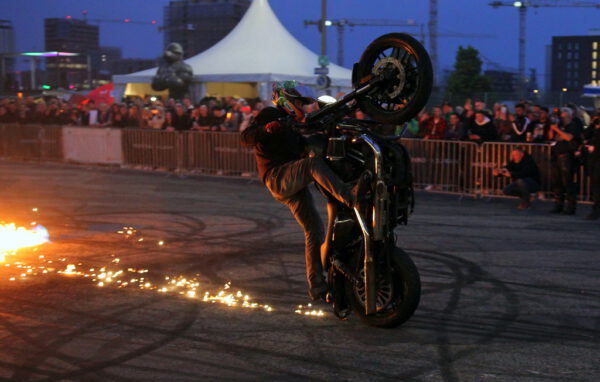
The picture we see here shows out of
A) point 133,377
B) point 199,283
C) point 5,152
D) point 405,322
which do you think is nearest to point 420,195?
point 199,283

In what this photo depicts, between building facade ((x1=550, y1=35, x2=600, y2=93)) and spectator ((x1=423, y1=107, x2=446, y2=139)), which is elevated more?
building facade ((x1=550, y1=35, x2=600, y2=93))

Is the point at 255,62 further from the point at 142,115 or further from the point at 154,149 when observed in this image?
the point at 154,149

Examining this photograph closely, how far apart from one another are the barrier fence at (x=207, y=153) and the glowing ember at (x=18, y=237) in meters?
7.27

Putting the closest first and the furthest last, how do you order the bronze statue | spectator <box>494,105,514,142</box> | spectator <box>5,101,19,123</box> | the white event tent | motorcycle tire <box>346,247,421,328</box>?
motorcycle tire <box>346,247,421,328</box>
spectator <box>494,105,514,142</box>
spectator <box>5,101,19,123</box>
the white event tent
the bronze statue

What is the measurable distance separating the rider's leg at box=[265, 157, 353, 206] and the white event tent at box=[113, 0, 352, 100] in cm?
2460

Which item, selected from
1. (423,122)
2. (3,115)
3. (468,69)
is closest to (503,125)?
(423,122)

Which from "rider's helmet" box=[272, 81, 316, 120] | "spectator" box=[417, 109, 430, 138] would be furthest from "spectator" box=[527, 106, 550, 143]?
"rider's helmet" box=[272, 81, 316, 120]

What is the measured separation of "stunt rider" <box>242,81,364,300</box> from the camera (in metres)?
5.96

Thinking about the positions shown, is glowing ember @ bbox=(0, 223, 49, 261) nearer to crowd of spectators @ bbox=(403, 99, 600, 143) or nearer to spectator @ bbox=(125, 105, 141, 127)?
crowd of spectators @ bbox=(403, 99, 600, 143)

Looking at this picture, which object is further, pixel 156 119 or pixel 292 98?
pixel 156 119

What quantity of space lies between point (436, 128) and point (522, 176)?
101 inches

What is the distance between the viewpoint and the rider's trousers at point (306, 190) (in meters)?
5.84

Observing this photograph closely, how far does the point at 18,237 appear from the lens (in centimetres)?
1013

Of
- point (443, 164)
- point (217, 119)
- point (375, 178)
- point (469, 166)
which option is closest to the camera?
point (375, 178)
